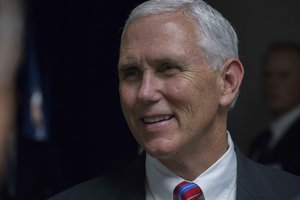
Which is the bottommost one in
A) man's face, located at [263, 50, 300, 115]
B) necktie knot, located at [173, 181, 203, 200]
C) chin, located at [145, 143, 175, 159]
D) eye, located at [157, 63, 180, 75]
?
man's face, located at [263, 50, 300, 115]

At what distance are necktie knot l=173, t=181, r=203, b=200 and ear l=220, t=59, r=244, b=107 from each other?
26 centimetres

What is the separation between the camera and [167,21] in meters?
2.08

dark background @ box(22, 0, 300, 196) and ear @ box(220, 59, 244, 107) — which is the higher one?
ear @ box(220, 59, 244, 107)

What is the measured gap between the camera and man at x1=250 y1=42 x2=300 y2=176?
11.8 ft

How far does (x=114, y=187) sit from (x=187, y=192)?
251 millimetres

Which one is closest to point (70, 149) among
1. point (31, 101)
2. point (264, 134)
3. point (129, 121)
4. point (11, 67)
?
point (31, 101)

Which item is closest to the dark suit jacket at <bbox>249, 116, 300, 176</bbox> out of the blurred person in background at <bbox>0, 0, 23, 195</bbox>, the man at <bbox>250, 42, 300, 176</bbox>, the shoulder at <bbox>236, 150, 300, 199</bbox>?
the man at <bbox>250, 42, 300, 176</bbox>

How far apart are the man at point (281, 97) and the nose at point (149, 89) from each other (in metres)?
1.63

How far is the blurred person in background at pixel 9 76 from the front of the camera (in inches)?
138

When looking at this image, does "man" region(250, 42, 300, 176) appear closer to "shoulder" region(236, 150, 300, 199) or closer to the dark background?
the dark background

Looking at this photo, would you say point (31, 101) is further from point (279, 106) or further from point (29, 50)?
point (279, 106)

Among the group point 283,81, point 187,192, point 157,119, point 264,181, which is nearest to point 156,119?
point 157,119

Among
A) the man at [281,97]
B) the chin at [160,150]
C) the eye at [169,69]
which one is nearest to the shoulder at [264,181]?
the chin at [160,150]

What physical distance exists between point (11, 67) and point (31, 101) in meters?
0.26
